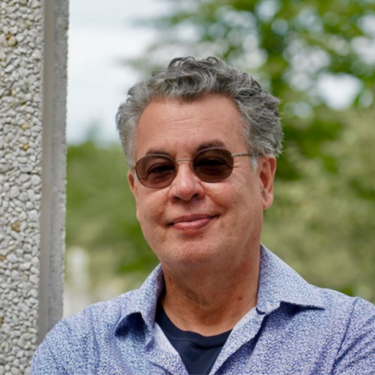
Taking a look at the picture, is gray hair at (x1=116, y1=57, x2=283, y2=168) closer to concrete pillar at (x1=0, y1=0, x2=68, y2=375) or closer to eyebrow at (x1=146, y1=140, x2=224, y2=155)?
eyebrow at (x1=146, y1=140, x2=224, y2=155)

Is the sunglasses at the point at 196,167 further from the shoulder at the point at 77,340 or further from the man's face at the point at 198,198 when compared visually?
the shoulder at the point at 77,340

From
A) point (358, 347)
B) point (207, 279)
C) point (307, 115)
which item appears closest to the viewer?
point (358, 347)

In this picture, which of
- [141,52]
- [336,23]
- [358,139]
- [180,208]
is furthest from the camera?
[141,52]

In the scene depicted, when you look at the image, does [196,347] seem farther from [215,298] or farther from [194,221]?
[194,221]

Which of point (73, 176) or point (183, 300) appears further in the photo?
point (73, 176)

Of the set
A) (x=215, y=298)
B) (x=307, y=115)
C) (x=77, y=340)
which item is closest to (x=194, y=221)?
(x=215, y=298)

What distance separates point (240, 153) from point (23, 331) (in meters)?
0.98

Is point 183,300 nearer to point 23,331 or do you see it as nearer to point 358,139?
point 23,331

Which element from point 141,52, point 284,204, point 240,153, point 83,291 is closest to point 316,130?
point 284,204

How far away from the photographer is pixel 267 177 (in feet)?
8.80

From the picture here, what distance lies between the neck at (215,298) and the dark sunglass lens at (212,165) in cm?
30

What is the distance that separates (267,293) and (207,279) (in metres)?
0.20

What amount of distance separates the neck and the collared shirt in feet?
0.20

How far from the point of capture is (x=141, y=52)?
15.0 meters
